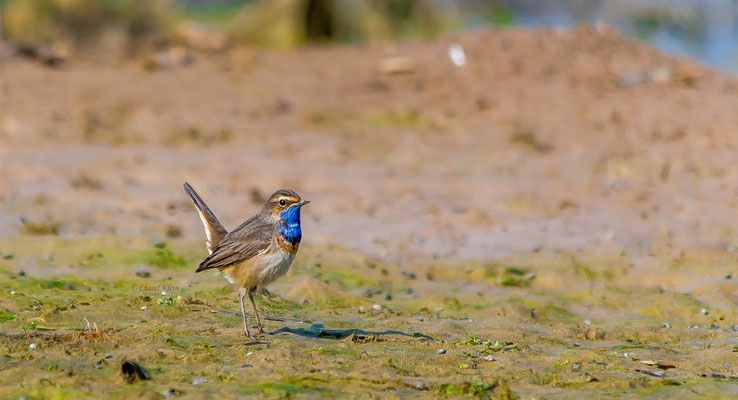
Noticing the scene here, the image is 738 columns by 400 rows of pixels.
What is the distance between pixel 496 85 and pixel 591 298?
10.1 m

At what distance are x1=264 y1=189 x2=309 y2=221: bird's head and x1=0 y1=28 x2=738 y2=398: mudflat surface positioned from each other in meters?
0.87

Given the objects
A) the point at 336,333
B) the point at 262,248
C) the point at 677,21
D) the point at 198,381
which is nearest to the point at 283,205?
the point at 262,248

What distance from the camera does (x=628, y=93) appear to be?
64.4ft

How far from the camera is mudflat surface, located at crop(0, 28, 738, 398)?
7.36 meters

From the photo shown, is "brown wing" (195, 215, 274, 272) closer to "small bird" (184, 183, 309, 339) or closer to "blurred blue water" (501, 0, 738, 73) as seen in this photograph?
"small bird" (184, 183, 309, 339)

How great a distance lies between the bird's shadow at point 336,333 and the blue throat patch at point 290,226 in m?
0.67

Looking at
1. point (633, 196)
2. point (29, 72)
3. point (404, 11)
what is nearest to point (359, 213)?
point (633, 196)

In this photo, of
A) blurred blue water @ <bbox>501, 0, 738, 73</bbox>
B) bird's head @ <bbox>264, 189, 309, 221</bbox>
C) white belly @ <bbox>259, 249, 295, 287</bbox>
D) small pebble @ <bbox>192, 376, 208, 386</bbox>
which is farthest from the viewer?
blurred blue water @ <bbox>501, 0, 738, 73</bbox>

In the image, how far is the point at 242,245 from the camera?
820 centimetres

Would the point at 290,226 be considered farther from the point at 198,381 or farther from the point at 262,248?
the point at 198,381

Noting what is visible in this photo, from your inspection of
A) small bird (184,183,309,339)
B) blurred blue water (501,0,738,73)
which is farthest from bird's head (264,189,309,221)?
blurred blue water (501,0,738,73)

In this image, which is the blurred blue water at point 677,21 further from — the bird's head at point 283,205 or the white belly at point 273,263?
the white belly at point 273,263

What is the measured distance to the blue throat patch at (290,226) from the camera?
26.8 ft

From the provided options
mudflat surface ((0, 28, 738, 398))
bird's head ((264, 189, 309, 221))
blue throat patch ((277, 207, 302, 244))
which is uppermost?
bird's head ((264, 189, 309, 221))
